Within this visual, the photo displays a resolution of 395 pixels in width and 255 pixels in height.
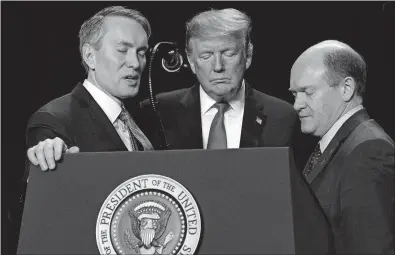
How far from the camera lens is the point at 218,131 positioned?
2.73 metres

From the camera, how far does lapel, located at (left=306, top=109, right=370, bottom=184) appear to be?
2.12 metres

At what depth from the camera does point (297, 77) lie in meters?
2.40

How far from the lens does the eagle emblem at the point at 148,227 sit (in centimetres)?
149

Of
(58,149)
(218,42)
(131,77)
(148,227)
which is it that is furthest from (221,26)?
(148,227)

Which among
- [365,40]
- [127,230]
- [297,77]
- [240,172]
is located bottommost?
[127,230]

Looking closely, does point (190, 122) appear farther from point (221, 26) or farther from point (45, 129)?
point (45, 129)

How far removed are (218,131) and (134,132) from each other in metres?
0.43

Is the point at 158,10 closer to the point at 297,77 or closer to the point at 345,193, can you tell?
the point at 297,77

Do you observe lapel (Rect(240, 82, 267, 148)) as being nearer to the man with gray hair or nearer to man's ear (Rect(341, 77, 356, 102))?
the man with gray hair

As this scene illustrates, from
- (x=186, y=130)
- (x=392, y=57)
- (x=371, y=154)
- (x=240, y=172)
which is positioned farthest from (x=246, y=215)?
(x=392, y=57)

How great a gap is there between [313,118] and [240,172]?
37.4 inches

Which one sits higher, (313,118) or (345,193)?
(313,118)

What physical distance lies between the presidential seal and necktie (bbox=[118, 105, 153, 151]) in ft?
2.81

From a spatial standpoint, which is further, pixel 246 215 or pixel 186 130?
pixel 186 130
